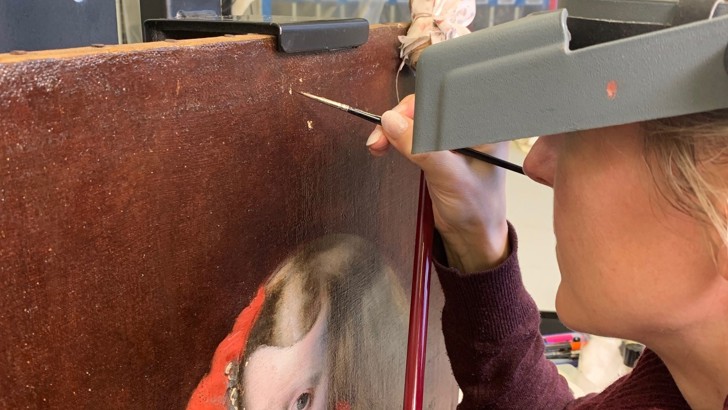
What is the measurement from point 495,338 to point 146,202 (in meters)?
0.45

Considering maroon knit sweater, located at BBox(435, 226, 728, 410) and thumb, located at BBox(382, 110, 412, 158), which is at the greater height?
thumb, located at BBox(382, 110, 412, 158)

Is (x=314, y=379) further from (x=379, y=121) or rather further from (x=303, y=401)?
(x=379, y=121)

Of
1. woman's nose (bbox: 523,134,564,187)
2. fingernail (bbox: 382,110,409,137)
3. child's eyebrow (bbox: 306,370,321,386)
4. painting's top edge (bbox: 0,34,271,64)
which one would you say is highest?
painting's top edge (bbox: 0,34,271,64)

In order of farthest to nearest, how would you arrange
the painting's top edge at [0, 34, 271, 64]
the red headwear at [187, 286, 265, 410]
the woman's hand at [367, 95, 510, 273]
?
the woman's hand at [367, 95, 510, 273] < the red headwear at [187, 286, 265, 410] < the painting's top edge at [0, 34, 271, 64]

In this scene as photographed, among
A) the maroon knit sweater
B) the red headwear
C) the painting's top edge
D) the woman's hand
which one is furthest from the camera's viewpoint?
the maroon knit sweater

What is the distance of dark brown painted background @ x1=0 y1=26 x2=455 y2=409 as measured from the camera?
38cm

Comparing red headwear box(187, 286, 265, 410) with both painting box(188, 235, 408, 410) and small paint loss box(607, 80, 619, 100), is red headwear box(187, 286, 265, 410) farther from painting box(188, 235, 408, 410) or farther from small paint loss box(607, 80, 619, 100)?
small paint loss box(607, 80, 619, 100)

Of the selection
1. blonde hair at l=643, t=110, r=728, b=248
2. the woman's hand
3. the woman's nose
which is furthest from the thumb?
blonde hair at l=643, t=110, r=728, b=248

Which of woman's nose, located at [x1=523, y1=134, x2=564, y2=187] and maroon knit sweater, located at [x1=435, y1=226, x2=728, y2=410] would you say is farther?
maroon knit sweater, located at [x1=435, y1=226, x2=728, y2=410]

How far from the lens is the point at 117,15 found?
632 mm

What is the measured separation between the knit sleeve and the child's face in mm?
166

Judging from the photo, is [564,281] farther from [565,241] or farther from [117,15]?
[117,15]

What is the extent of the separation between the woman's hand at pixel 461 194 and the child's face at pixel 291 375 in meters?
0.17

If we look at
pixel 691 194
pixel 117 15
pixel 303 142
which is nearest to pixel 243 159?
pixel 303 142
